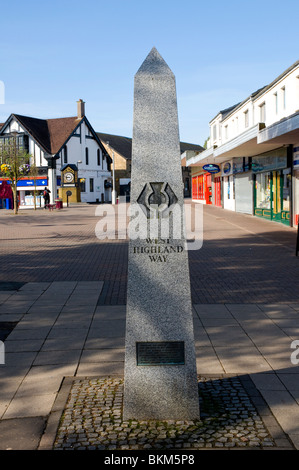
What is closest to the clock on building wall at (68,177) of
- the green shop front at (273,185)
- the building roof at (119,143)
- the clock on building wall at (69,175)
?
the clock on building wall at (69,175)

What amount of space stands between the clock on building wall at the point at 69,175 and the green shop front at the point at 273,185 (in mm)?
25971

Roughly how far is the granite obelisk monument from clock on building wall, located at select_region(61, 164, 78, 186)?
47.0m

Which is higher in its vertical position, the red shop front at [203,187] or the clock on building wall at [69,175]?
the clock on building wall at [69,175]

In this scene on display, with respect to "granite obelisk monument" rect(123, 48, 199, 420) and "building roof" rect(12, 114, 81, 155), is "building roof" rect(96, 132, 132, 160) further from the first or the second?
"granite obelisk monument" rect(123, 48, 199, 420)

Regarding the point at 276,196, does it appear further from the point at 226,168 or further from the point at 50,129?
the point at 50,129

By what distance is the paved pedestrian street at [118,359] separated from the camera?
3.95m

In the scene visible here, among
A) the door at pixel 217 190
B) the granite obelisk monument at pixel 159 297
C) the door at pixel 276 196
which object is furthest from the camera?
the door at pixel 217 190

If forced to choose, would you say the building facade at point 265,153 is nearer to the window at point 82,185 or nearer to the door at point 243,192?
the door at point 243,192

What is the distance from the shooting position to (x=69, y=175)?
50875mm

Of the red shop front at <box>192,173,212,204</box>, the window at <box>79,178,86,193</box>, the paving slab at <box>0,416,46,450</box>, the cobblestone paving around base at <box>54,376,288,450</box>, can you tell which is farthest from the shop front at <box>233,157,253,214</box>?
the paving slab at <box>0,416,46,450</box>

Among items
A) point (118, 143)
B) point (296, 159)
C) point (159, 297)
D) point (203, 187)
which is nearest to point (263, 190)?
point (296, 159)

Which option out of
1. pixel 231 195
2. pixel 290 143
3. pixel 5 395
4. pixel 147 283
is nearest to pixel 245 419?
pixel 147 283

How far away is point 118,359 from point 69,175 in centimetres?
4647

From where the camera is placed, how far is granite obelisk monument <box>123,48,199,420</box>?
4.23m
